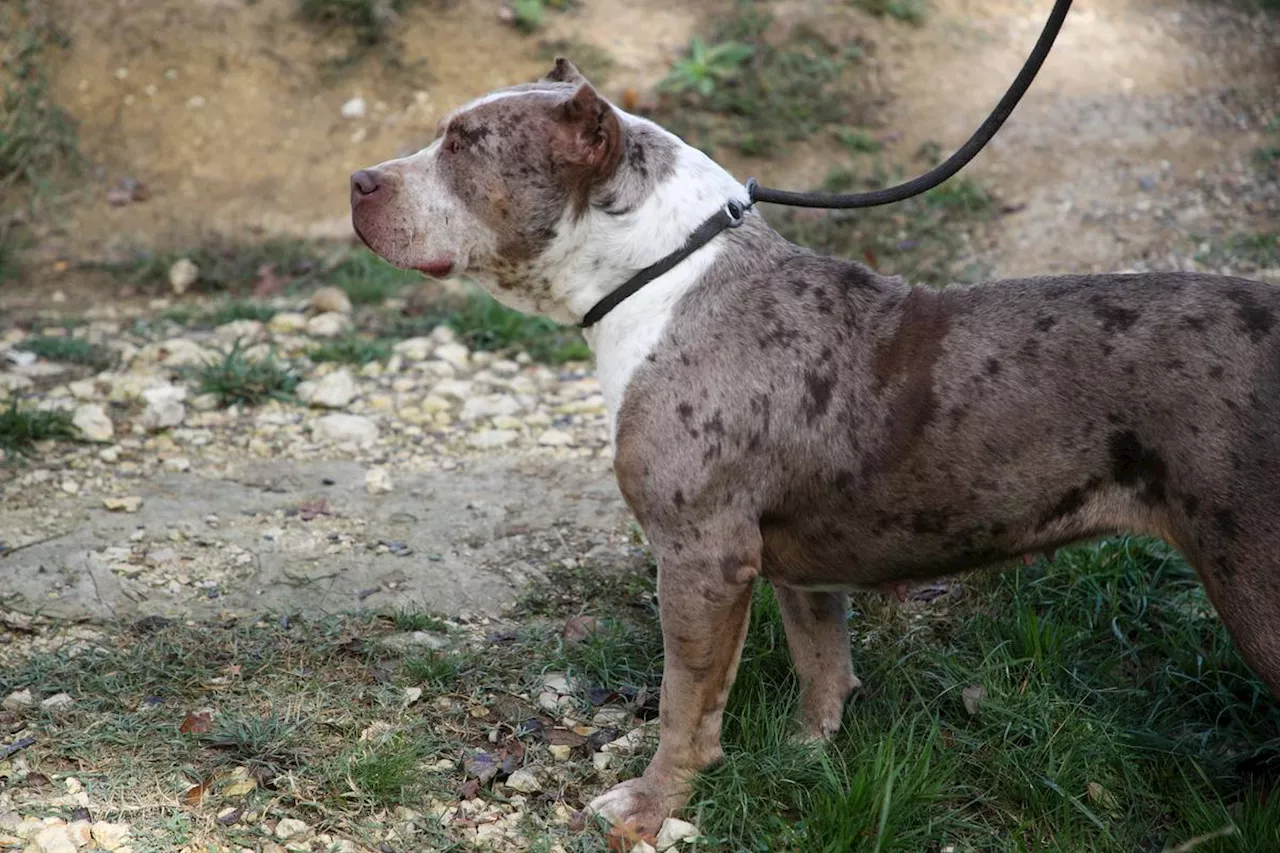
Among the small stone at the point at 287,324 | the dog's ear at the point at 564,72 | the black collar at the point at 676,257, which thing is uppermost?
the dog's ear at the point at 564,72

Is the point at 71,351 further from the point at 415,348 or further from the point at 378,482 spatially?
the point at 378,482

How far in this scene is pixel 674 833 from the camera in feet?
11.7

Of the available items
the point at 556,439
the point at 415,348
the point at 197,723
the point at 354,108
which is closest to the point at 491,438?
the point at 556,439

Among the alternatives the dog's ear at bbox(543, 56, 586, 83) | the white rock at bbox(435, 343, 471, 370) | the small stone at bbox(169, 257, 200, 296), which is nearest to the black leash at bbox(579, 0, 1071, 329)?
the dog's ear at bbox(543, 56, 586, 83)

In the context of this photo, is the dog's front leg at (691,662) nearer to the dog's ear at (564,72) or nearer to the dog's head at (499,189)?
the dog's head at (499,189)

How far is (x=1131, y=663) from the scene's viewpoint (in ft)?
13.8

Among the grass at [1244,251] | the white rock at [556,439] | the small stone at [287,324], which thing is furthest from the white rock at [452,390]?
the grass at [1244,251]

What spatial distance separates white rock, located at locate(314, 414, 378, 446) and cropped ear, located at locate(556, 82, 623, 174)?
2.61 metres

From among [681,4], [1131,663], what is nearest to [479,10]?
[681,4]

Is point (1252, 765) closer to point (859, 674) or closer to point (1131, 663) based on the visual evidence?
point (1131, 663)

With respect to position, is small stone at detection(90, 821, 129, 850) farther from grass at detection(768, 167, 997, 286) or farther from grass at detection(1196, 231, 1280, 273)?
grass at detection(1196, 231, 1280, 273)

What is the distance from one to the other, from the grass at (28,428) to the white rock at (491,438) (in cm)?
162

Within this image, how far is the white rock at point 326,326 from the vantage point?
679 centimetres

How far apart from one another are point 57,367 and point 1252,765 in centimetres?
523
